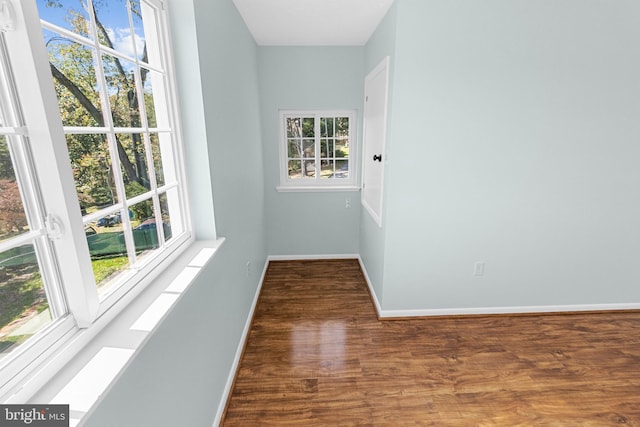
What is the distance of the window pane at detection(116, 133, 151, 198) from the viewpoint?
1.12 meters

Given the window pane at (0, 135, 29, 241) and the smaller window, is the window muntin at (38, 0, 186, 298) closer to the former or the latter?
the window pane at (0, 135, 29, 241)

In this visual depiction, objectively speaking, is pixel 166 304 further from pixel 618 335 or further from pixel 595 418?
pixel 618 335

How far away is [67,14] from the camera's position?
33.9 inches

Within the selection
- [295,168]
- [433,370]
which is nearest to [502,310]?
[433,370]

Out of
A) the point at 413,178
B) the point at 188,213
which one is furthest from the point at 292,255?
the point at 188,213

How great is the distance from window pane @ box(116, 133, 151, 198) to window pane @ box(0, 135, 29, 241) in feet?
1.27

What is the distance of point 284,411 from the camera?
1.73 meters

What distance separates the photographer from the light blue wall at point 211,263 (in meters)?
0.97

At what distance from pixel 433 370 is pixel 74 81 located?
241cm

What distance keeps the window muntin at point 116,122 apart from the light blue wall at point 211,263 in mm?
157

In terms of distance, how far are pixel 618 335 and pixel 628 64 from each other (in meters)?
2.12

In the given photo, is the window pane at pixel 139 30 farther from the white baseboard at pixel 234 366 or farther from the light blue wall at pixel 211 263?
the white baseboard at pixel 234 366

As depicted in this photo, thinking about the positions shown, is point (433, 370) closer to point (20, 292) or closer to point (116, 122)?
point (20, 292)

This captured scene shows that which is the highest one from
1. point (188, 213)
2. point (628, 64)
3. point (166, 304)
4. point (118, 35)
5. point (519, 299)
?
point (628, 64)
